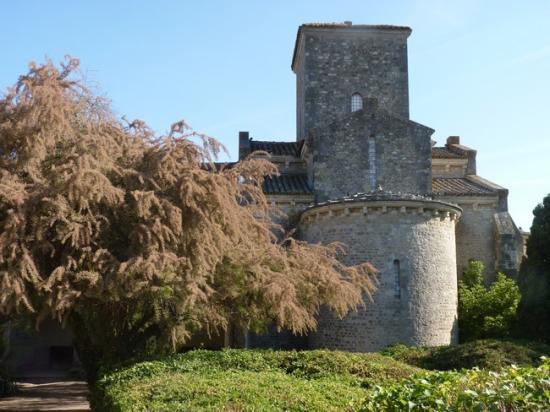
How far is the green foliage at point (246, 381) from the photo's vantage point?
324 inches

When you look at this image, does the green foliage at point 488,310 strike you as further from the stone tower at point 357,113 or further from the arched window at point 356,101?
the arched window at point 356,101

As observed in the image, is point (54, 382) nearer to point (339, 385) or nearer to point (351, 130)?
point (351, 130)

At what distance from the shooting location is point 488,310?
20297 millimetres

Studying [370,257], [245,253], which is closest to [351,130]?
[370,257]

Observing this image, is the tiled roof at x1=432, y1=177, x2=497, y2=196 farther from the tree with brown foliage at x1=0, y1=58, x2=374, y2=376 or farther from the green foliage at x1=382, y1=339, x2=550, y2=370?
the tree with brown foliage at x1=0, y1=58, x2=374, y2=376

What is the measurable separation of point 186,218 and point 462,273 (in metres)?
14.1

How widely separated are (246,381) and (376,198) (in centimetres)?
961

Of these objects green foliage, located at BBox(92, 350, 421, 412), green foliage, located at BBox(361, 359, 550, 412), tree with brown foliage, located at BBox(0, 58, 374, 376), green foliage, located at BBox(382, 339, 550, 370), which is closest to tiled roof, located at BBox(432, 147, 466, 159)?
green foliage, located at BBox(382, 339, 550, 370)

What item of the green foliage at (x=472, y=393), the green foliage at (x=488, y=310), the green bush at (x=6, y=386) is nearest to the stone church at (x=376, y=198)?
the green foliage at (x=488, y=310)

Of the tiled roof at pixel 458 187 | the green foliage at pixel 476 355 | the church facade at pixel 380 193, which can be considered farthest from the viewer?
the tiled roof at pixel 458 187

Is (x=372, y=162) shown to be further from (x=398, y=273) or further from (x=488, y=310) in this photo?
(x=488, y=310)

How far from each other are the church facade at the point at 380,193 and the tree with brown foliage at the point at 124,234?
11.5ft

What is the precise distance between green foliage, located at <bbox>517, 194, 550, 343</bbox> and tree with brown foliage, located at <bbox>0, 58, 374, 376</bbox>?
7642 mm

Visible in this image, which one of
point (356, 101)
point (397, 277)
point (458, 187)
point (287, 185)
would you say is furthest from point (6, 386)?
point (458, 187)
